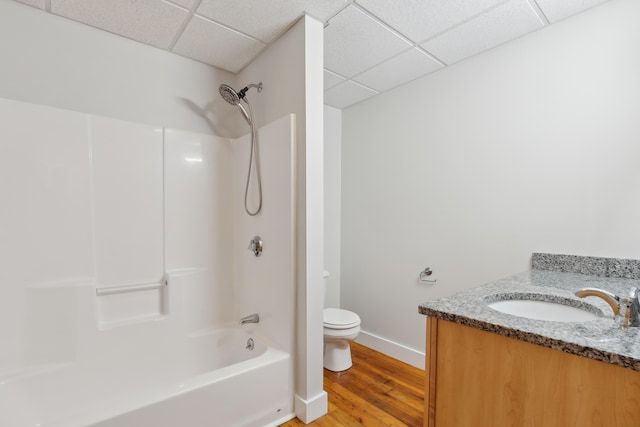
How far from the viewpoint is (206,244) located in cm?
209

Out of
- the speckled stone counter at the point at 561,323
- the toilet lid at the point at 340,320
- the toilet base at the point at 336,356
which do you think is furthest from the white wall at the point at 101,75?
the speckled stone counter at the point at 561,323

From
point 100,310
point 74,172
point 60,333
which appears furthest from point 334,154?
point 60,333

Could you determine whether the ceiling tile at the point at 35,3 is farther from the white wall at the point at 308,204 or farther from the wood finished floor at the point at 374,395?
the wood finished floor at the point at 374,395

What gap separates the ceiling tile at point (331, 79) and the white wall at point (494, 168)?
429 millimetres

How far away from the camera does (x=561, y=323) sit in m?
0.76

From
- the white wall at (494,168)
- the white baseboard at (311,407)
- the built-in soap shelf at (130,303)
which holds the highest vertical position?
the white wall at (494,168)

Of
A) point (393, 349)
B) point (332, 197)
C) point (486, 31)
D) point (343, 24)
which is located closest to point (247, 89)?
point (343, 24)

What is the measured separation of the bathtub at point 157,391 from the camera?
1212 millimetres

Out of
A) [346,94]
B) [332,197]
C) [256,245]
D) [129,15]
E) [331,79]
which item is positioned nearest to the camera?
[129,15]

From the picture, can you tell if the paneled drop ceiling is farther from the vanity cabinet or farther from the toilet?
the toilet

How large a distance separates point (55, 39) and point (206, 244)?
1463 mm

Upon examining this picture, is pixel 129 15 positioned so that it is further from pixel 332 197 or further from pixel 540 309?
pixel 540 309

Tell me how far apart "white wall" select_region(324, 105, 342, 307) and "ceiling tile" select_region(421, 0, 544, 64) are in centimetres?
111

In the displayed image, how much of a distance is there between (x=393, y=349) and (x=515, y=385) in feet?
5.87
